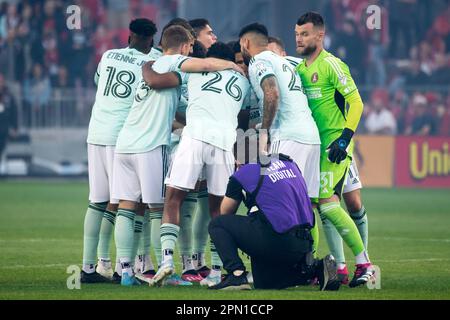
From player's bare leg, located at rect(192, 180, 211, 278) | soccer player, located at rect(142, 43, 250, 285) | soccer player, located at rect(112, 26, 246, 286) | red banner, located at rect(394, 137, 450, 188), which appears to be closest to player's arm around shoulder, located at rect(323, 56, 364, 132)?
soccer player, located at rect(142, 43, 250, 285)

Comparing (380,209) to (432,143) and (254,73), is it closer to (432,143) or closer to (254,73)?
(432,143)

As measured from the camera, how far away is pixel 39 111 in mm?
27938

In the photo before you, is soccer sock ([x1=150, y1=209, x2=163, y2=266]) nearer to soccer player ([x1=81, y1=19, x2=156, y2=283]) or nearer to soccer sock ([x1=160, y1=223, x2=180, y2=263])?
soccer player ([x1=81, y1=19, x2=156, y2=283])

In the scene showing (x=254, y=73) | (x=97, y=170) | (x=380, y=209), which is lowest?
(x=380, y=209)

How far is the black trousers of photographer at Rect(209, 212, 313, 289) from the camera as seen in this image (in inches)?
404

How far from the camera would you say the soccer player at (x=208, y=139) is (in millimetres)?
10898

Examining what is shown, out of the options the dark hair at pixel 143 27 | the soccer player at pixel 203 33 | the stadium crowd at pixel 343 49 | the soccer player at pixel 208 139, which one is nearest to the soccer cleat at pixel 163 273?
the soccer player at pixel 208 139

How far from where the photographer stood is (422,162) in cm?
2623

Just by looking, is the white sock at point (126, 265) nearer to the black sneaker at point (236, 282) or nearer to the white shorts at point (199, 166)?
the white shorts at point (199, 166)

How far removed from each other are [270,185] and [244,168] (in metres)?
0.29

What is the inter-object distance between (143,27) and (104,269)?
2.43 metres

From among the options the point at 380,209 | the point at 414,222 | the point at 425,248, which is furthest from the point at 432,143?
the point at 425,248

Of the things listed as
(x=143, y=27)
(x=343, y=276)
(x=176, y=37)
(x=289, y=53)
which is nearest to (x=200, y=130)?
(x=176, y=37)

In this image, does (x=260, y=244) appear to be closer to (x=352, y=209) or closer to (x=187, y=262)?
(x=187, y=262)
